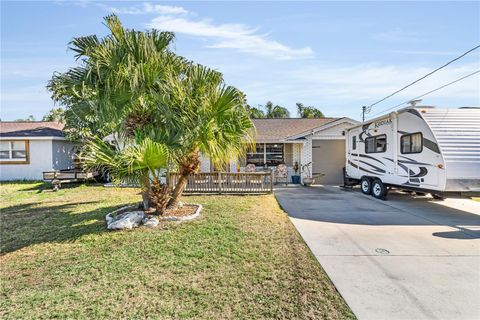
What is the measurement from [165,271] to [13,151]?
17.3 m

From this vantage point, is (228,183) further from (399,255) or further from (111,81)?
(399,255)

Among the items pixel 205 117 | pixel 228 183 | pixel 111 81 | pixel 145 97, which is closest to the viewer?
pixel 111 81

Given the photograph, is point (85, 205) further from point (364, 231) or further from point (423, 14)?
point (423, 14)

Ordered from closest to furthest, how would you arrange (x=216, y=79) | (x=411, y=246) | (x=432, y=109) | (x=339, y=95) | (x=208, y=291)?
1. (x=208, y=291)
2. (x=411, y=246)
3. (x=216, y=79)
4. (x=432, y=109)
5. (x=339, y=95)

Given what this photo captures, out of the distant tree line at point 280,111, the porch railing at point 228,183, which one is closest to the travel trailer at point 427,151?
the porch railing at point 228,183

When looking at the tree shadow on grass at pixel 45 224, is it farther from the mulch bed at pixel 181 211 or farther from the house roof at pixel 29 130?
the house roof at pixel 29 130

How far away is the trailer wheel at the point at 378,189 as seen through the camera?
32.1 feet

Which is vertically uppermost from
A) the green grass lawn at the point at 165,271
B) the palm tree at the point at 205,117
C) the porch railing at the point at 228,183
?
the palm tree at the point at 205,117

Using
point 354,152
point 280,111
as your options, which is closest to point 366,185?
point 354,152

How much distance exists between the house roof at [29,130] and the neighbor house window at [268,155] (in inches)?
463

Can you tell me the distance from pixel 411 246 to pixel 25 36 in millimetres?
11835

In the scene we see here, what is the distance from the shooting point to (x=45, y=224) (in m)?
6.47

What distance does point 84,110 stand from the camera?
19.5ft

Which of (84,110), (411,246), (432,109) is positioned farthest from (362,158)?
(84,110)
